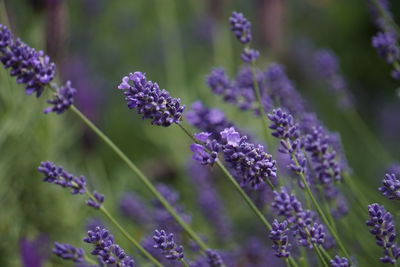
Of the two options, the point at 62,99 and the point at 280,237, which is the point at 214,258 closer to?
the point at 280,237

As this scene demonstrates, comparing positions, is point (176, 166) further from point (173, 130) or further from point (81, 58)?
point (81, 58)

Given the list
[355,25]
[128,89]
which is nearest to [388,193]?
[128,89]

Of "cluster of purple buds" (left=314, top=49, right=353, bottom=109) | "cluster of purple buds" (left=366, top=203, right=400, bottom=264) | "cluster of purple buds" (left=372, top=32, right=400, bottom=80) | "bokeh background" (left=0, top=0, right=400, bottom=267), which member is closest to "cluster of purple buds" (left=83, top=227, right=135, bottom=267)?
"cluster of purple buds" (left=366, top=203, right=400, bottom=264)

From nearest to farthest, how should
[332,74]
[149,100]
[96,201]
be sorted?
[149,100], [96,201], [332,74]

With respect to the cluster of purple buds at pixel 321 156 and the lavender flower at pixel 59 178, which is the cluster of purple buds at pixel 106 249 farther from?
the cluster of purple buds at pixel 321 156

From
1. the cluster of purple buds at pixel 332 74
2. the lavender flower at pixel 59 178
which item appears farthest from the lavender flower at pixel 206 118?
the cluster of purple buds at pixel 332 74

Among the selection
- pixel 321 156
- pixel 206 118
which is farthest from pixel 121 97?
pixel 321 156

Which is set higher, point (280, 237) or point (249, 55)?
point (249, 55)

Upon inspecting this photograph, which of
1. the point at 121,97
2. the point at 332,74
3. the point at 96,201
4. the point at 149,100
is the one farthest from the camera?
the point at 121,97
